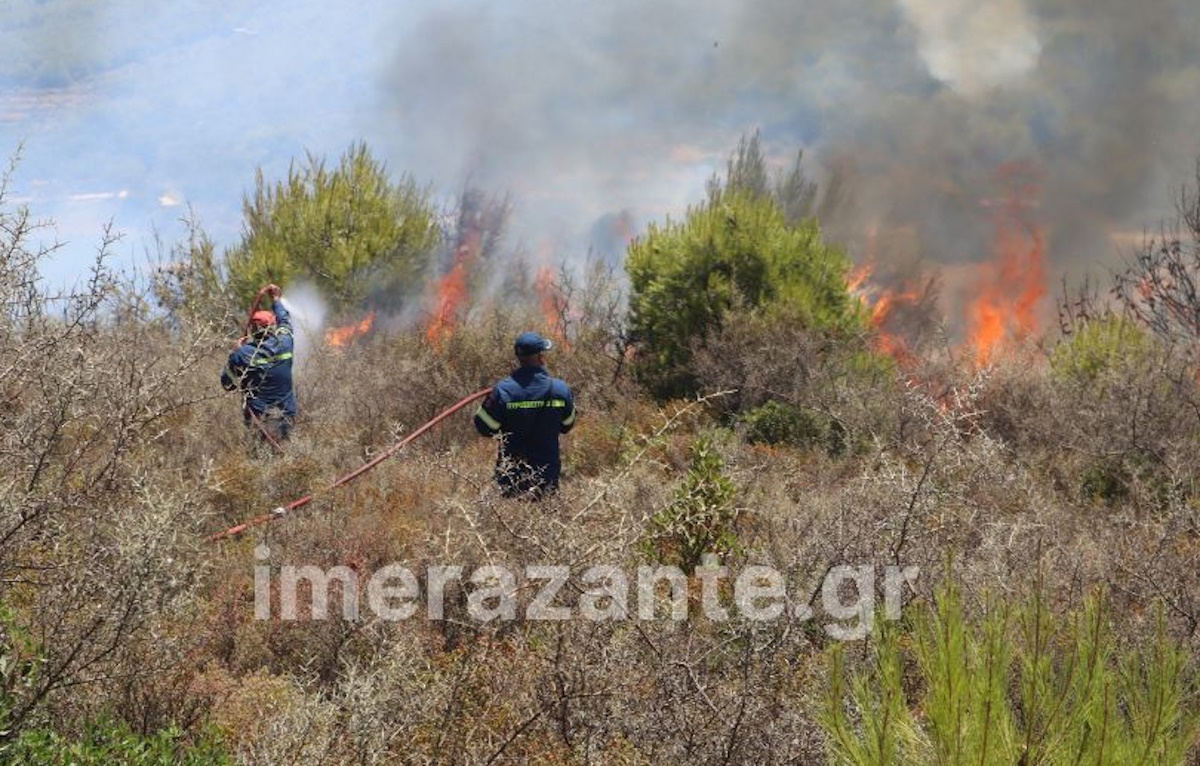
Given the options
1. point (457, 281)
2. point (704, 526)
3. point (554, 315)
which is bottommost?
point (704, 526)

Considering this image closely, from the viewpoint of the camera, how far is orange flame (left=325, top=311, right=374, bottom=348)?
15.1 m

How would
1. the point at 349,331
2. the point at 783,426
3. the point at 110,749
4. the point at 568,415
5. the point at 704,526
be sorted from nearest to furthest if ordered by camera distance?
the point at 110,749, the point at 704,526, the point at 568,415, the point at 783,426, the point at 349,331

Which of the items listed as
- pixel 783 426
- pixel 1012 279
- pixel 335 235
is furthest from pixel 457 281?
pixel 783 426

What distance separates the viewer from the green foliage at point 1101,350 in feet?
35.5

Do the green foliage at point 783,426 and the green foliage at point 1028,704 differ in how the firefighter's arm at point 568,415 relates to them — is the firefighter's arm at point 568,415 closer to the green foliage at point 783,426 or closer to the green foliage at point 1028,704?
the green foliage at point 783,426

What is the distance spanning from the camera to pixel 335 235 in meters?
21.4

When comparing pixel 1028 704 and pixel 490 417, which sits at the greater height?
pixel 490 417

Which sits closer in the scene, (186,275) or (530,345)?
(530,345)

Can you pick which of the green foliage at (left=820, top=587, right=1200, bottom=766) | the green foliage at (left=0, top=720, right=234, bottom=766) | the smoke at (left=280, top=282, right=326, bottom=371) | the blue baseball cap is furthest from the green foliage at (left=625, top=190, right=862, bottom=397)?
the green foliage at (left=820, top=587, right=1200, bottom=766)

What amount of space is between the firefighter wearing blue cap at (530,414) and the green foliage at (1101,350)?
597cm

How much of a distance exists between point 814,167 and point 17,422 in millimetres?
18886

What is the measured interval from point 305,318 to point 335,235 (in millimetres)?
6847

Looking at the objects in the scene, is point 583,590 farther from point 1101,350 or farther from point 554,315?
point 554,315

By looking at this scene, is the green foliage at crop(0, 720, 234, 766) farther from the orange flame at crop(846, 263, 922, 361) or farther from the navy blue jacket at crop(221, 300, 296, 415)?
the orange flame at crop(846, 263, 922, 361)
